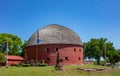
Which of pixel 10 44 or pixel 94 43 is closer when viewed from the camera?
pixel 10 44

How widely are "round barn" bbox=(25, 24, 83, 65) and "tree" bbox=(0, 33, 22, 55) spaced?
20.2 meters

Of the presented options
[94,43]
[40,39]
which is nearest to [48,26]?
[40,39]

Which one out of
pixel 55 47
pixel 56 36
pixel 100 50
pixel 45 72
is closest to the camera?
pixel 45 72

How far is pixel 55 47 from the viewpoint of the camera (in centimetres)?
5806

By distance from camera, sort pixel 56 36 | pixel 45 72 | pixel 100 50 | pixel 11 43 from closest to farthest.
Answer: pixel 45 72 < pixel 56 36 < pixel 11 43 < pixel 100 50

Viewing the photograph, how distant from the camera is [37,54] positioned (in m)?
60.0

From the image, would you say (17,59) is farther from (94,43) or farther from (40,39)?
(94,43)

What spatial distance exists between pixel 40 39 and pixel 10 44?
2425cm

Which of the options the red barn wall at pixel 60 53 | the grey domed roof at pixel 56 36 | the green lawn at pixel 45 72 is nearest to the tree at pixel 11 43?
the grey domed roof at pixel 56 36

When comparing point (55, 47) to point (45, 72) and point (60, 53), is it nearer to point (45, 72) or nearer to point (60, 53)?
point (60, 53)

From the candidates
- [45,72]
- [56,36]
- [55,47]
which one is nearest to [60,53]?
[55,47]

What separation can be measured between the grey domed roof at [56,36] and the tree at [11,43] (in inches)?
765

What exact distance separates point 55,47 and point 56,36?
9.36 ft

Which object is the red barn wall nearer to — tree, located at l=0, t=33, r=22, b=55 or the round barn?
the round barn
